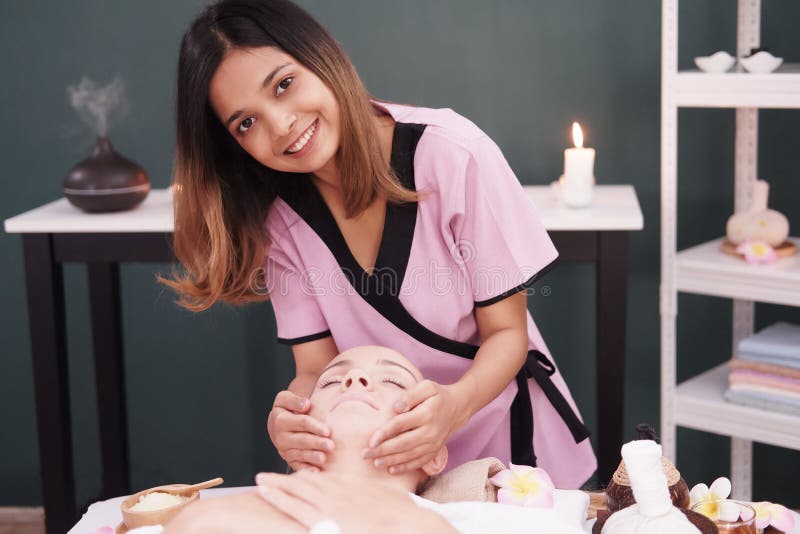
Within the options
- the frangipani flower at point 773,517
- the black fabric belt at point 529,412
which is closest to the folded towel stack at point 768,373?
the black fabric belt at point 529,412

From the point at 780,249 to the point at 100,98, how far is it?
190 cm

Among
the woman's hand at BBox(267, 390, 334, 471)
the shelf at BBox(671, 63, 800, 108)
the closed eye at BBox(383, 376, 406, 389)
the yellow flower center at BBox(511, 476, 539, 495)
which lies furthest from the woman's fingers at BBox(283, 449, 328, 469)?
the shelf at BBox(671, 63, 800, 108)

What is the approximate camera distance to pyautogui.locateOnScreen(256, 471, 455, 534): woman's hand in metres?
0.96

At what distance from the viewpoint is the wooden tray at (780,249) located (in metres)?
2.32

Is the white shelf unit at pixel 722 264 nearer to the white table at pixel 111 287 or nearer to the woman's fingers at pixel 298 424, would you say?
the white table at pixel 111 287

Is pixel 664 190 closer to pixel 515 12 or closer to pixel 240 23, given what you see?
pixel 515 12

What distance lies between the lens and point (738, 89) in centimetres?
218

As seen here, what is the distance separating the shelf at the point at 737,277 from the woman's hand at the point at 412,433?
1.10 meters

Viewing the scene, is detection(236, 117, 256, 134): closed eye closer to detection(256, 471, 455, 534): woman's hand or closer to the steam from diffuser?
detection(256, 471, 455, 534): woman's hand

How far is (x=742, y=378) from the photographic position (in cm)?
230

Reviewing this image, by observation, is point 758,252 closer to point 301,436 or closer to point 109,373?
point 301,436

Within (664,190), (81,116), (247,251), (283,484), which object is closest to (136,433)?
(81,116)

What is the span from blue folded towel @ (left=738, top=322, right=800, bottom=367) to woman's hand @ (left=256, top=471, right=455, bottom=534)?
58.8 inches

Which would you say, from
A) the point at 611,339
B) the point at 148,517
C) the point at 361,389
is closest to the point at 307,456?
the point at 361,389
